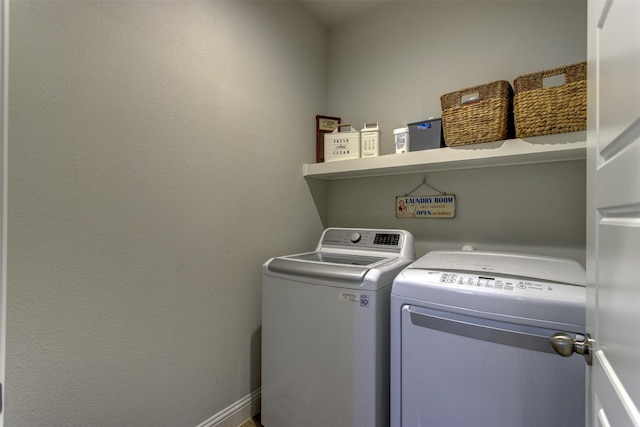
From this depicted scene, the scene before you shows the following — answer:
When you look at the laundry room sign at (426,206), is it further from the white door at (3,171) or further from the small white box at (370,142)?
the white door at (3,171)

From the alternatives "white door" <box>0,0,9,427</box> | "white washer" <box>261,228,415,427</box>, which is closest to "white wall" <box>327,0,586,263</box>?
"white washer" <box>261,228,415,427</box>

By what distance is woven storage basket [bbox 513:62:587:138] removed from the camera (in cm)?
113

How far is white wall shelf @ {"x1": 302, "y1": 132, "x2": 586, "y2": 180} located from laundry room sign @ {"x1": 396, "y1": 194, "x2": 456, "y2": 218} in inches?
6.8

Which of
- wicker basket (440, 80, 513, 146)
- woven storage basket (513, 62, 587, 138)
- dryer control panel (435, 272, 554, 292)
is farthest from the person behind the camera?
wicker basket (440, 80, 513, 146)

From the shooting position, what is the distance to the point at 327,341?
129 cm

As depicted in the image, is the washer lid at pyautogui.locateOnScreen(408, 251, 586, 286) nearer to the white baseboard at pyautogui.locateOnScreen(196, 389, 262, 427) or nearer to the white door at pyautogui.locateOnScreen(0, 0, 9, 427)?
the white baseboard at pyautogui.locateOnScreen(196, 389, 262, 427)

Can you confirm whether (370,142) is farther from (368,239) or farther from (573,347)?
(573,347)

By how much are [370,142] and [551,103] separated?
893 millimetres

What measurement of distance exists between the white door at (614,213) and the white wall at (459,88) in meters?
0.95

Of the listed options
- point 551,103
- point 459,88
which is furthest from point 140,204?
point 459,88

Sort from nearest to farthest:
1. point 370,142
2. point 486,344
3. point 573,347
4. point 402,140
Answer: point 573,347, point 486,344, point 402,140, point 370,142

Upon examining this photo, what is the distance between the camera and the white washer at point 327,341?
1.20 meters

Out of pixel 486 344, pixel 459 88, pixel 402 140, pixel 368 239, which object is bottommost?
pixel 486 344

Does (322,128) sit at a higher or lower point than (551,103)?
higher
